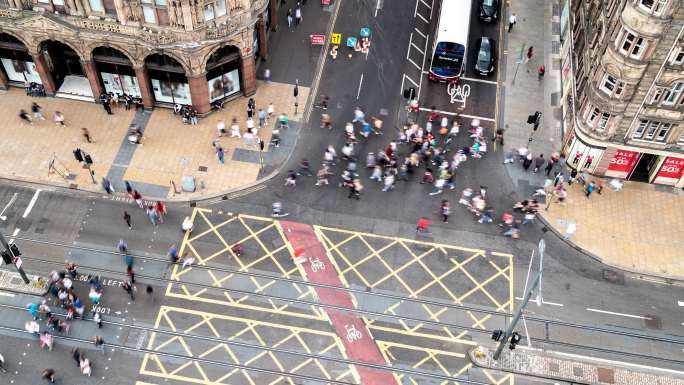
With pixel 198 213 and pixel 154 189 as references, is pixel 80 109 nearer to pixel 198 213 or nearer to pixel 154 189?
pixel 154 189

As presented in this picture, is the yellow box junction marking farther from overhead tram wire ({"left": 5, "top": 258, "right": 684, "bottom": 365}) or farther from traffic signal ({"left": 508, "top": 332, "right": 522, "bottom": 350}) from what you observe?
traffic signal ({"left": 508, "top": 332, "right": 522, "bottom": 350})

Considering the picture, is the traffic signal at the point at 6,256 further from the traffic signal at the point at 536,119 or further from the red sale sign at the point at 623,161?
the red sale sign at the point at 623,161

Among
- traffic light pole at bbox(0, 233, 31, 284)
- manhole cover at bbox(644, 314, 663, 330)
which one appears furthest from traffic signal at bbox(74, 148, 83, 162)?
manhole cover at bbox(644, 314, 663, 330)

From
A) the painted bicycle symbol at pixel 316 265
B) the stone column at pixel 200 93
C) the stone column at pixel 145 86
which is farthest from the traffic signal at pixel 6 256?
the painted bicycle symbol at pixel 316 265

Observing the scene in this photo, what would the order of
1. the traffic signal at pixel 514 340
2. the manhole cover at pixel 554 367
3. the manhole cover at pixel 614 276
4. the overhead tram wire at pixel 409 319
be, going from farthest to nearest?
1. the manhole cover at pixel 614 276
2. the overhead tram wire at pixel 409 319
3. the manhole cover at pixel 554 367
4. the traffic signal at pixel 514 340

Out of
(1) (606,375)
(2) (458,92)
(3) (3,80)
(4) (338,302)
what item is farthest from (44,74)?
(1) (606,375)

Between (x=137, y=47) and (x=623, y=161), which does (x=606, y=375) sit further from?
(x=137, y=47)
